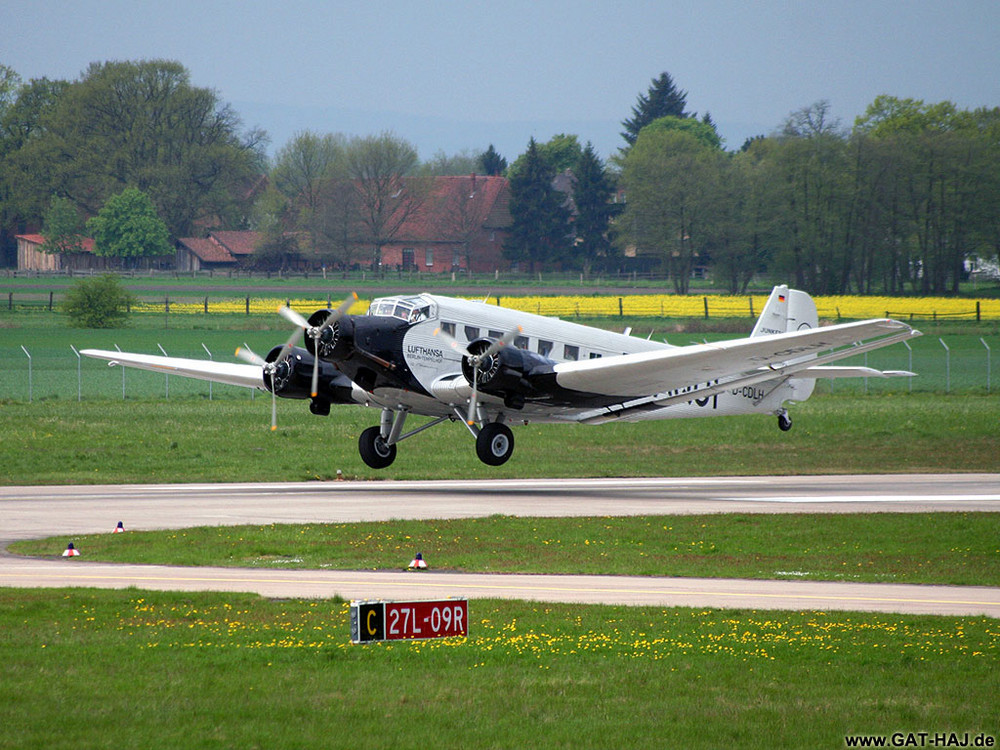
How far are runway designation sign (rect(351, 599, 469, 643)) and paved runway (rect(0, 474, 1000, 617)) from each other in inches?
220

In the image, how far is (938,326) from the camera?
85938 mm

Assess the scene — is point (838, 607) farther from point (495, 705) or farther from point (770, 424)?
point (770, 424)

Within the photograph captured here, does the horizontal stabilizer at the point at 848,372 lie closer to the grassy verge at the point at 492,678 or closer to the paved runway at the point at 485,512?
the paved runway at the point at 485,512

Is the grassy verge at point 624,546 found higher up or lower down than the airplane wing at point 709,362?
lower down

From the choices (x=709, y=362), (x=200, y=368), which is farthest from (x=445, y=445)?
(x=709, y=362)

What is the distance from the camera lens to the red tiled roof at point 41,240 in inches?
4823

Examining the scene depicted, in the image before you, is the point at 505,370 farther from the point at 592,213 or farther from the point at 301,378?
the point at 592,213

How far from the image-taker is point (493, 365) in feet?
103

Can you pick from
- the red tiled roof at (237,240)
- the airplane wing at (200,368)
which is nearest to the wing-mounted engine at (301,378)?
the airplane wing at (200,368)

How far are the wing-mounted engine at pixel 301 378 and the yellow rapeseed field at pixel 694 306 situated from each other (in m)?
49.4

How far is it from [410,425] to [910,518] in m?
24.1

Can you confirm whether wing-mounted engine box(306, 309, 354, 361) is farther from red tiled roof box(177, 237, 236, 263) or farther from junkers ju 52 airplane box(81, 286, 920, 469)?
red tiled roof box(177, 237, 236, 263)

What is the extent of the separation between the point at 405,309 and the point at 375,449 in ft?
16.8

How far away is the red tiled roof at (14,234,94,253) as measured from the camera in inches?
4823
